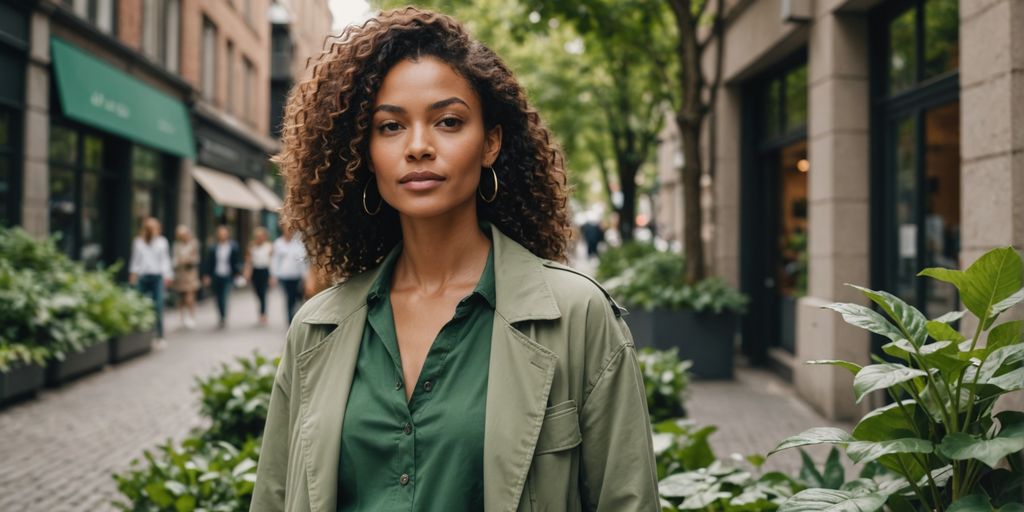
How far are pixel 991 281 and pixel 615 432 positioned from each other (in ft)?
3.60

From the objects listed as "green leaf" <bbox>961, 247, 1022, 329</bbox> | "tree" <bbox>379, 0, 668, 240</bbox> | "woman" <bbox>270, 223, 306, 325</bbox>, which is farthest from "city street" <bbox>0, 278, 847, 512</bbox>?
"tree" <bbox>379, 0, 668, 240</bbox>

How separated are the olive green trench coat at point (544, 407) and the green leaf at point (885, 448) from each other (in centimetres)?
64

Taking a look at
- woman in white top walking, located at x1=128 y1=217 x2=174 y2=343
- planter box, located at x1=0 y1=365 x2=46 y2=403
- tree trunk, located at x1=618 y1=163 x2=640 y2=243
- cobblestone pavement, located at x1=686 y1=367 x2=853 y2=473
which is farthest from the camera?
tree trunk, located at x1=618 y1=163 x2=640 y2=243

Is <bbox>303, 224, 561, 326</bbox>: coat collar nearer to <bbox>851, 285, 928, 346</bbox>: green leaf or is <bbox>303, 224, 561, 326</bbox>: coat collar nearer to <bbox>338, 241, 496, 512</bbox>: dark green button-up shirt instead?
<bbox>338, 241, 496, 512</bbox>: dark green button-up shirt

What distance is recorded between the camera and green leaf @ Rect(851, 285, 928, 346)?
231cm

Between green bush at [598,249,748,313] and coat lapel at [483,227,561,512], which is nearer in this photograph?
coat lapel at [483,227,561,512]

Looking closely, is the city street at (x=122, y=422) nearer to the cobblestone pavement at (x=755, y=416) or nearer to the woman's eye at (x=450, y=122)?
the cobblestone pavement at (x=755, y=416)

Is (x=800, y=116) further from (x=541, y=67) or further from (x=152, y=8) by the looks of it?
(x=152, y=8)

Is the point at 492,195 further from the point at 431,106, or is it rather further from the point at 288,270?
the point at 288,270

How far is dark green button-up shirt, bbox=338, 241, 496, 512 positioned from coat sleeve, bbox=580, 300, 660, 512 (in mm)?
231

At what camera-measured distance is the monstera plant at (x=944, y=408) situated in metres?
2.13

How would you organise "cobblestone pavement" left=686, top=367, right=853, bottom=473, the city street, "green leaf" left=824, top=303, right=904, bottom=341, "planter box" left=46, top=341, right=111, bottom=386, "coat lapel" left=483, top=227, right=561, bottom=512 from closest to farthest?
"coat lapel" left=483, top=227, right=561, bottom=512, "green leaf" left=824, top=303, right=904, bottom=341, the city street, "cobblestone pavement" left=686, top=367, right=853, bottom=473, "planter box" left=46, top=341, right=111, bottom=386

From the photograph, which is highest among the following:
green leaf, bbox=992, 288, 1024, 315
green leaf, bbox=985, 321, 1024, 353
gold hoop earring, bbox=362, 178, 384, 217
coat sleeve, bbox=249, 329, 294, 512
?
gold hoop earring, bbox=362, 178, 384, 217

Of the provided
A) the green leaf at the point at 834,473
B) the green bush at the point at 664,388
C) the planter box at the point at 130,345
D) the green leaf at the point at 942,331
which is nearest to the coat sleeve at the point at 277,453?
the green leaf at the point at 942,331
